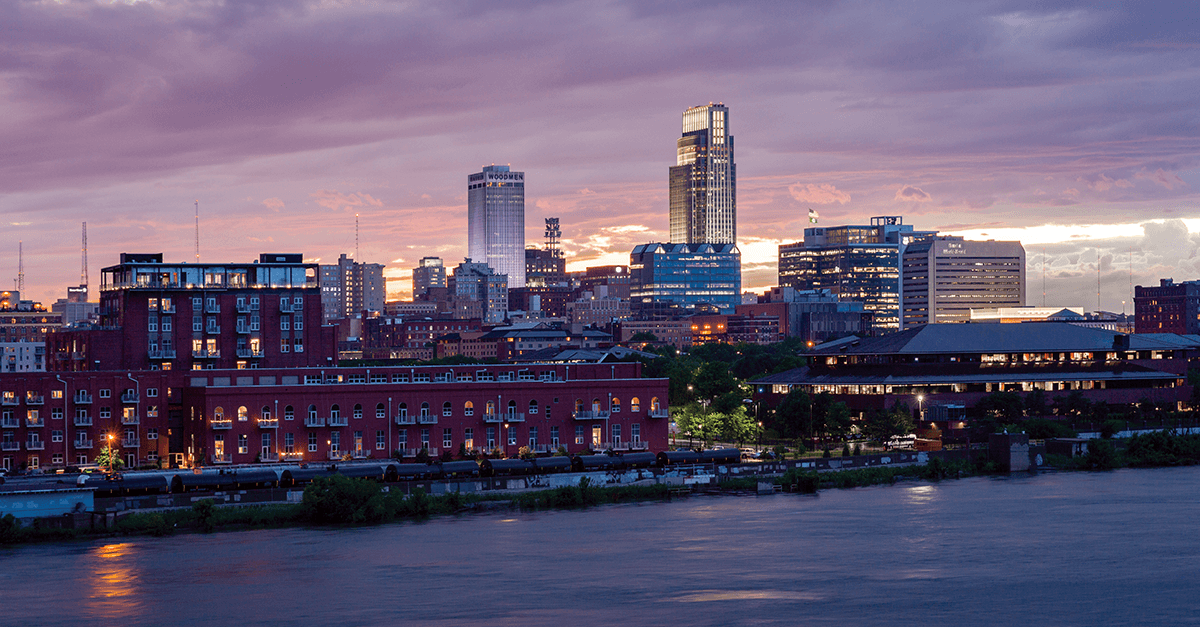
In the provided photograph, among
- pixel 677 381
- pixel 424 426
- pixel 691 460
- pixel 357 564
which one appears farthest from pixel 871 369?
pixel 357 564

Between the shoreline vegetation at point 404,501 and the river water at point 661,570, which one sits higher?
the shoreline vegetation at point 404,501

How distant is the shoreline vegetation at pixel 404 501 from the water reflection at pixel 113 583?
18.5 ft

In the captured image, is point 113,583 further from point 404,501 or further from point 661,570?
point 661,570

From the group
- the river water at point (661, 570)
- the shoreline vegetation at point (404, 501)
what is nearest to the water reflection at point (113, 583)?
the river water at point (661, 570)

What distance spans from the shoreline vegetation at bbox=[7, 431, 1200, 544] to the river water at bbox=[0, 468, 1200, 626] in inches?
88.9

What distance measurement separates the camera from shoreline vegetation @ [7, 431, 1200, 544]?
91938 mm

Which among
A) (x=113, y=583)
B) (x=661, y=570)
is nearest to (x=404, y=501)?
(x=661, y=570)

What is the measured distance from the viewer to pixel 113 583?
7519 centimetres

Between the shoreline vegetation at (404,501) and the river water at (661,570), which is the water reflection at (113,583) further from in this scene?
the shoreline vegetation at (404,501)

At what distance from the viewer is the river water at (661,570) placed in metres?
69.2

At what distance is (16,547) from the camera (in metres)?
87.1

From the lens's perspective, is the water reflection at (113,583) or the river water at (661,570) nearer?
the water reflection at (113,583)

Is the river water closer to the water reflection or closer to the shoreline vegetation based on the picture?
the water reflection

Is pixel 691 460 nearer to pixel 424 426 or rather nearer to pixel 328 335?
pixel 424 426
